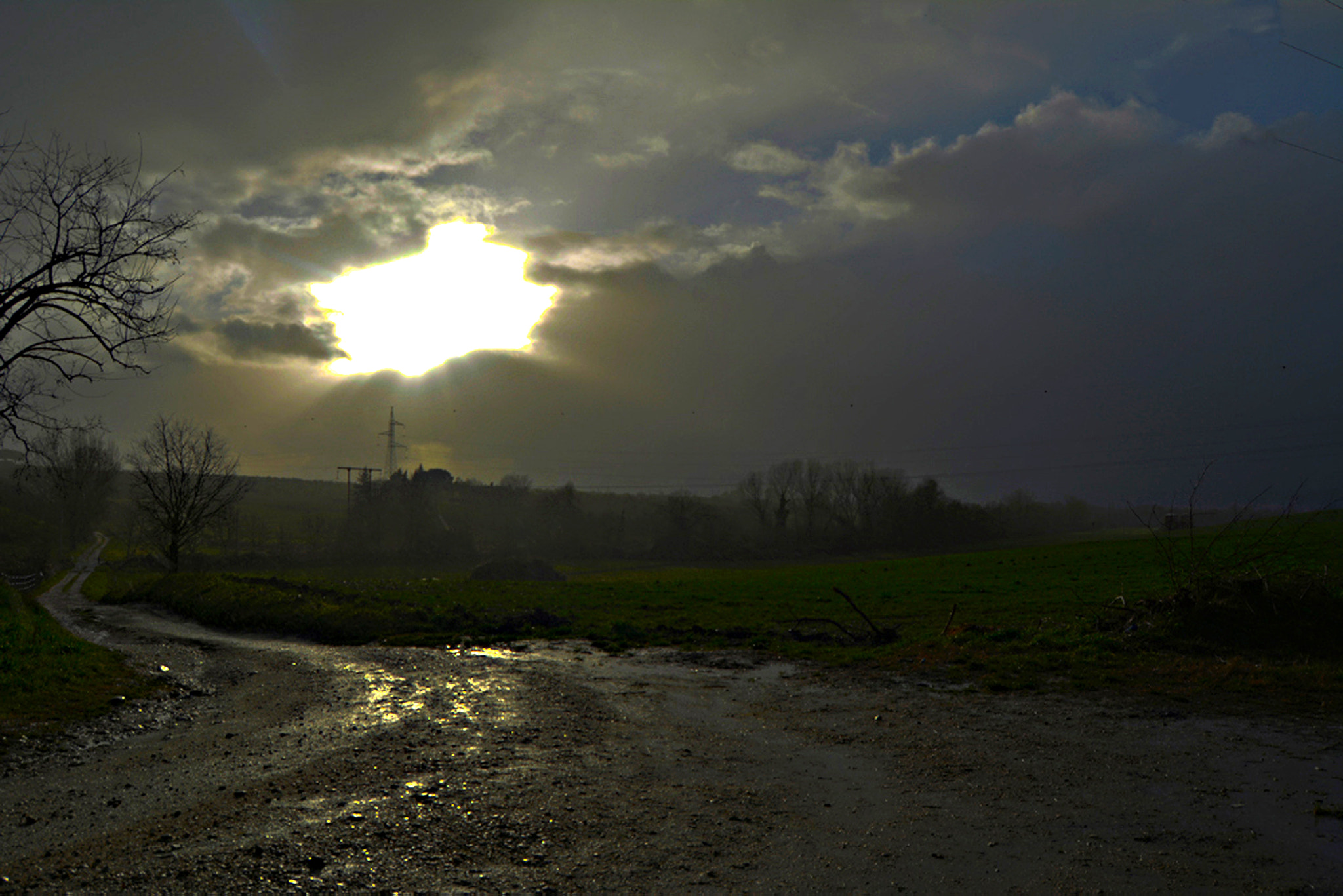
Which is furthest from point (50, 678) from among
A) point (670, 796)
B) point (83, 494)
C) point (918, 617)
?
point (83, 494)

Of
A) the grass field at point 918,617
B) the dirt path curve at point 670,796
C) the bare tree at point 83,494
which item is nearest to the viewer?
the dirt path curve at point 670,796

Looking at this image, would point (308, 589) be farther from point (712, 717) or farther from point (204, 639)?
point (712, 717)

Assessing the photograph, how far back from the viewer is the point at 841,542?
98500 mm

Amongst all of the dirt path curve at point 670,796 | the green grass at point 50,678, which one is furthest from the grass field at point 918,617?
the green grass at point 50,678

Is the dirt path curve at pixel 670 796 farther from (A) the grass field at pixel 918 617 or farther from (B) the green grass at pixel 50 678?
(A) the grass field at pixel 918 617

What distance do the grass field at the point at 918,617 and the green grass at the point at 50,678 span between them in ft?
24.0

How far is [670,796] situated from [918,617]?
19641 mm

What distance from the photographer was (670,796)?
8.27 metres

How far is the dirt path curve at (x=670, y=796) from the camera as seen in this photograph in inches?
241

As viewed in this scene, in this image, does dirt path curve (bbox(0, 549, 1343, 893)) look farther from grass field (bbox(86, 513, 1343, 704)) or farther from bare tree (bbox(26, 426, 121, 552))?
bare tree (bbox(26, 426, 121, 552))

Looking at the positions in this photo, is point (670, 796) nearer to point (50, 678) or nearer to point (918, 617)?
point (50, 678)

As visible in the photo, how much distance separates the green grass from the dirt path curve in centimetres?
71

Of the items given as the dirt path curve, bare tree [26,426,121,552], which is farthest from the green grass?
bare tree [26,426,121,552]

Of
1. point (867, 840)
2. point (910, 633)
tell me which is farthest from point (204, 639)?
point (867, 840)
